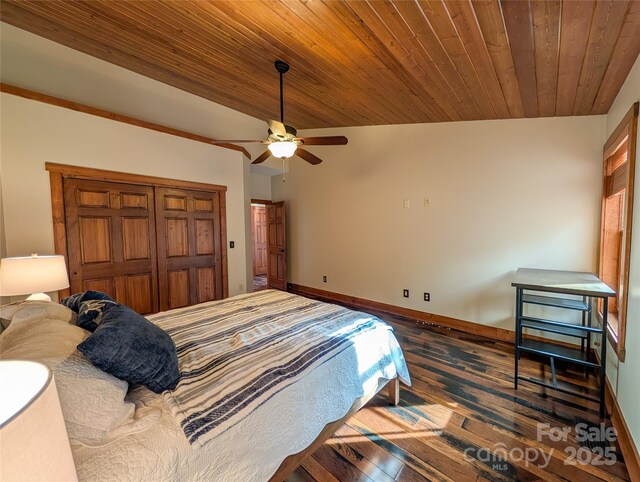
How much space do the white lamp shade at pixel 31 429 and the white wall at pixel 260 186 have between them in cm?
530

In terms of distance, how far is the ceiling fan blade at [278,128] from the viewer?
230 centimetres

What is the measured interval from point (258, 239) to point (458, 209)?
5.60 meters

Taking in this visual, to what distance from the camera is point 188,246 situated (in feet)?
12.3

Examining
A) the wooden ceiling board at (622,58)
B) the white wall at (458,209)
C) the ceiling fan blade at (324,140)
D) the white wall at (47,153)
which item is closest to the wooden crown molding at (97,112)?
the white wall at (47,153)

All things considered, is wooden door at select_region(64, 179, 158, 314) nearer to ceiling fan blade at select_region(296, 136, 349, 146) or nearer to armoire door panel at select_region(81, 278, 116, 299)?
armoire door panel at select_region(81, 278, 116, 299)

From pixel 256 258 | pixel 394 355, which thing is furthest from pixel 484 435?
pixel 256 258

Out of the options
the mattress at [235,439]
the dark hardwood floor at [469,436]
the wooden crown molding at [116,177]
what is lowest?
the dark hardwood floor at [469,436]

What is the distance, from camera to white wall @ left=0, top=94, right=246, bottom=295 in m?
2.47

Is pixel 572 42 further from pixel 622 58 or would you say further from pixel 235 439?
pixel 235 439

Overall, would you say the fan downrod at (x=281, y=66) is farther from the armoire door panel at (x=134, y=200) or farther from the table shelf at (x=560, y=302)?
the table shelf at (x=560, y=302)

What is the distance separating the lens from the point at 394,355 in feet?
6.73

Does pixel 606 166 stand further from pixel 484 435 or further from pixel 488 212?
pixel 484 435

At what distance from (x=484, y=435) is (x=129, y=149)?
4.29m

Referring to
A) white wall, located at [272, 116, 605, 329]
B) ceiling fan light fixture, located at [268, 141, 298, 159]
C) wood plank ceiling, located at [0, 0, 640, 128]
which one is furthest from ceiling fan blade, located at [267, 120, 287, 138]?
white wall, located at [272, 116, 605, 329]
